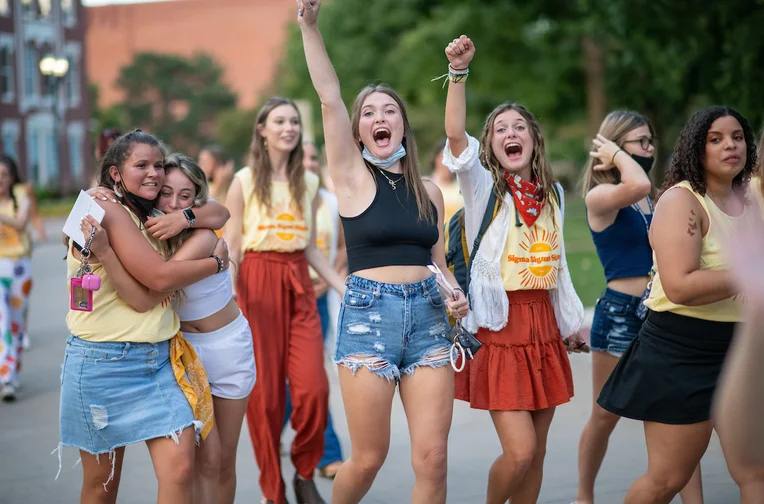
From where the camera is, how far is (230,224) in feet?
19.5

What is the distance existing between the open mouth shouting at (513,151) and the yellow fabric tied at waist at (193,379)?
1.79 meters

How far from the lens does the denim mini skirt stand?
395 centimetres

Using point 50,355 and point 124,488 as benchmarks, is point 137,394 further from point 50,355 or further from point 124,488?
point 50,355

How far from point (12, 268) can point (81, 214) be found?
18.8 feet

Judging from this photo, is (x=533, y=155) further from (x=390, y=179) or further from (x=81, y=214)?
(x=81, y=214)

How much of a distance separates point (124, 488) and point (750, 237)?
4825 millimetres

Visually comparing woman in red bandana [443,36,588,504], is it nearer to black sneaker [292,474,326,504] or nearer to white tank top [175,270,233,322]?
white tank top [175,270,233,322]

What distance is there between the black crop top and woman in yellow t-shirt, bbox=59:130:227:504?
2.47ft

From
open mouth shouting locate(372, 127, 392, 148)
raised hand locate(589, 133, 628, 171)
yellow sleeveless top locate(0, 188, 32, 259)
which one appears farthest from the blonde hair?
yellow sleeveless top locate(0, 188, 32, 259)

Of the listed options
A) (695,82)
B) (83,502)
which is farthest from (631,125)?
(695,82)

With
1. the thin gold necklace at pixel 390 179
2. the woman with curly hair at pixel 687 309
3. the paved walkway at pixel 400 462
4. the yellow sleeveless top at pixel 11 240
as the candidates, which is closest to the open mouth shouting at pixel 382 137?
the thin gold necklace at pixel 390 179

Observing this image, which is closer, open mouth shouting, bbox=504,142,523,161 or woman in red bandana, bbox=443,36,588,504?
woman in red bandana, bbox=443,36,588,504

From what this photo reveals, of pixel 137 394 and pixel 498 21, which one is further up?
pixel 498 21

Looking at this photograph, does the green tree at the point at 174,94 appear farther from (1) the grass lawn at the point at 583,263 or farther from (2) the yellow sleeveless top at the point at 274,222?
(2) the yellow sleeveless top at the point at 274,222
